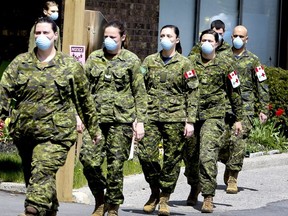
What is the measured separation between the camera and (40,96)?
941cm

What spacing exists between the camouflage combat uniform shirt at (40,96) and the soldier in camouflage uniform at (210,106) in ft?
10.3

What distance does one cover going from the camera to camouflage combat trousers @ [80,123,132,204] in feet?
35.6

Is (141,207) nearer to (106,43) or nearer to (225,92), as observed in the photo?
(225,92)

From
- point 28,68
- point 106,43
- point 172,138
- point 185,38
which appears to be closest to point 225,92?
point 172,138

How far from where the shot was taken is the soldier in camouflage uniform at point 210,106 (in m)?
12.4

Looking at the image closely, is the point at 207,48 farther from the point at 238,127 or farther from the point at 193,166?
the point at 193,166

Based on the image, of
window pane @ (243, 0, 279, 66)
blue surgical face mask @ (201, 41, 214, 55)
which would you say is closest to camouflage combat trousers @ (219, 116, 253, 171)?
blue surgical face mask @ (201, 41, 214, 55)

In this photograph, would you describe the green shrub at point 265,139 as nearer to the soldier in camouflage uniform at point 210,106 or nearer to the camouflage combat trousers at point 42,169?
the soldier in camouflage uniform at point 210,106

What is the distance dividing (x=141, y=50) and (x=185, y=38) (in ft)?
5.43

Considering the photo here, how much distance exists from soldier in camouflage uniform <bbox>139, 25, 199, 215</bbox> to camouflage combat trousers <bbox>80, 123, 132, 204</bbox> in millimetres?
862

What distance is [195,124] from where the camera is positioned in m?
12.7

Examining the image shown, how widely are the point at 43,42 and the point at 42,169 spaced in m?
1.07

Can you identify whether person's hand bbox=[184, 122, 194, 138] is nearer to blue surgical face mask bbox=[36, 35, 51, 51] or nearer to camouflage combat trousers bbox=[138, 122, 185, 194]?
camouflage combat trousers bbox=[138, 122, 185, 194]

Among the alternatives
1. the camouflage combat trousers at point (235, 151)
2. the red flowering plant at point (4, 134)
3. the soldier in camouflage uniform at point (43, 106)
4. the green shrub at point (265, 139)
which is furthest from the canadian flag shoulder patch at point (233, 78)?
the green shrub at point (265, 139)
